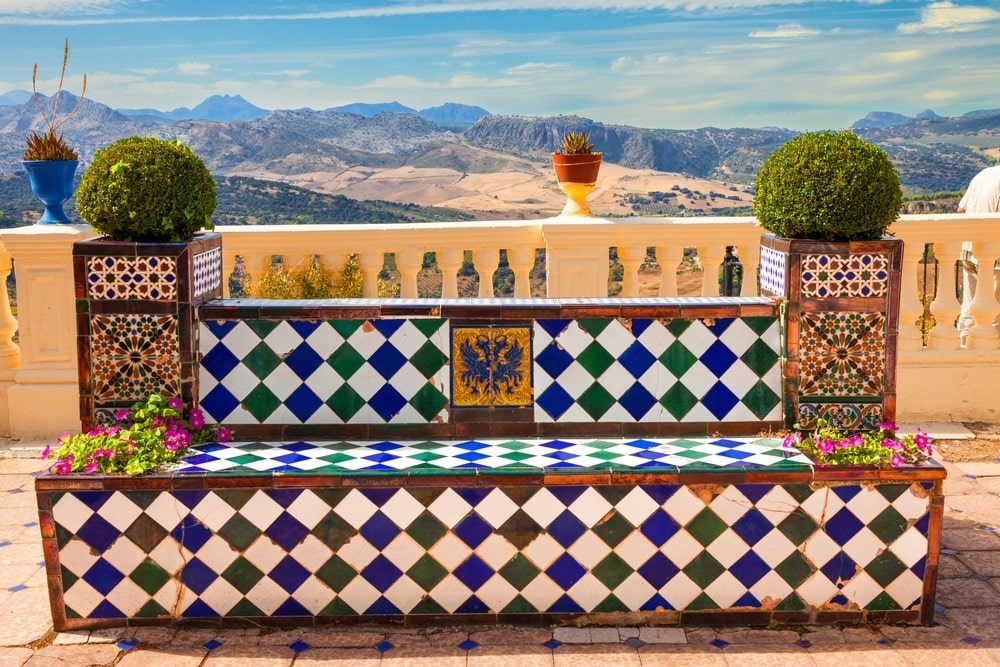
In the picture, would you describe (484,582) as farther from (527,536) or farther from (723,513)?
(723,513)

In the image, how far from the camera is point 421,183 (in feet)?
138

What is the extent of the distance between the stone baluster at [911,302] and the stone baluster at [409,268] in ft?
9.73

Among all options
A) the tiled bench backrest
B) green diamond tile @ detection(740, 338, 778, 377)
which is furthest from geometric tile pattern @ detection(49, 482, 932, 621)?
green diamond tile @ detection(740, 338, 778, 377)

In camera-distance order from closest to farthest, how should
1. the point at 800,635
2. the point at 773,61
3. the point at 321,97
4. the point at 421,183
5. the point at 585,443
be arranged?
the point at 800,635
the point at 585,443
the point at 421,183
the point at 773,61
the point at 321,97

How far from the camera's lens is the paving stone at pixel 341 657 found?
3.44 meters

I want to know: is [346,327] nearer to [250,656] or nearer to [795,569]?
[250,656]

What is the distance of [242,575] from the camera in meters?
3.69

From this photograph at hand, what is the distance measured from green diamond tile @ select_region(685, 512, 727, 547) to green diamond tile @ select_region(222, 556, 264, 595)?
153cm

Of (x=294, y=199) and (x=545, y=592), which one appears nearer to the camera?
(x=545, y=592)

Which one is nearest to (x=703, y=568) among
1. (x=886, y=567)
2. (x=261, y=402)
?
(x=886, y=567)

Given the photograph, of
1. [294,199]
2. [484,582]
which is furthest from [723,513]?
[294,199]

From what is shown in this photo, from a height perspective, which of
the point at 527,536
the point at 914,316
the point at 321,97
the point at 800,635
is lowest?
the point at 800,635

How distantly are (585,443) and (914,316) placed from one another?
11.0 ft

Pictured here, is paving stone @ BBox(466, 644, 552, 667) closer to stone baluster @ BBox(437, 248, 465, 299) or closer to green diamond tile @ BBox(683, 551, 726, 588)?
green diamond tile @ BBox(683, 551, 726, 588)
